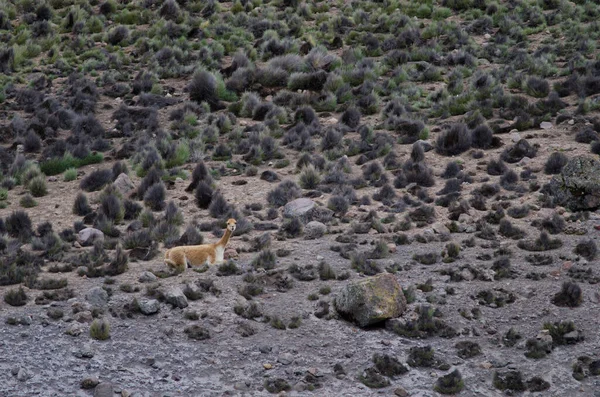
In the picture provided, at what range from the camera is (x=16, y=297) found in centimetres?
1098

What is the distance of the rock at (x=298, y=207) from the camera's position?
15.2 m

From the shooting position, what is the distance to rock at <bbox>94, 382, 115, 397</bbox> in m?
9.09

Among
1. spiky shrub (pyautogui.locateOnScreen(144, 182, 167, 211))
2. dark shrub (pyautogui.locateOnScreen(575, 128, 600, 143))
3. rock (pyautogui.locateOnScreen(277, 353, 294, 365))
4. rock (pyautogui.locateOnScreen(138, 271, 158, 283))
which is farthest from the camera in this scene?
dark shrub (pyautogui.locateOnScreen(575, 128, 600, 143))

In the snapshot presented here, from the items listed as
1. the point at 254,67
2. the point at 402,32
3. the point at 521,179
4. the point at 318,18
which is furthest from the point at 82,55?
the point at 521,179

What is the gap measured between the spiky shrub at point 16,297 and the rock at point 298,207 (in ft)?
18.1

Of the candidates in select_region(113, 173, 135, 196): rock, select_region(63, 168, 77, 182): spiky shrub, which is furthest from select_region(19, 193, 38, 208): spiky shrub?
select_region(63, 168, 77, 182): spiky shrub

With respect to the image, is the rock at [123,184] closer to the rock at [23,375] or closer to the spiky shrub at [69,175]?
the spiky shrub at [69,175]

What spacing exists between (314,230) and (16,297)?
5295 millimetres

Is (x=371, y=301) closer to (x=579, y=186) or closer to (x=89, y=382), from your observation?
(x=89, y=382)

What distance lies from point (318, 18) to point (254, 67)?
21.8ft

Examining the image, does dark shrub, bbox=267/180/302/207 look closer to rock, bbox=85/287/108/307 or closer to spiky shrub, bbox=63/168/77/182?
spiky shrub, bbox=63/168/77/182

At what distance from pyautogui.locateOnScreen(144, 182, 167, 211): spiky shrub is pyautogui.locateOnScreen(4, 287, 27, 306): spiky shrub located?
17.0 feet

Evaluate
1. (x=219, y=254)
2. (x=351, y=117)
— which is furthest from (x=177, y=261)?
(x=351, y=117)

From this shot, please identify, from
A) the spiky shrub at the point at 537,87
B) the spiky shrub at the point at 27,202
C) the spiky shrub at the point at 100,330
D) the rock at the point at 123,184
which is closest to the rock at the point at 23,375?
the spiky shrub at the point at 100,330
